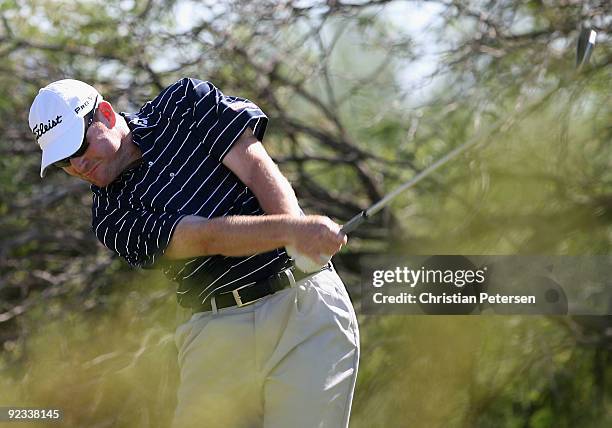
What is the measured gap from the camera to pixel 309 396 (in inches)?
89.4

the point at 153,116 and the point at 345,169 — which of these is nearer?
the point at 153,116

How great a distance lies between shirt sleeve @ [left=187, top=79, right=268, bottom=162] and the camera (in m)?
2.33

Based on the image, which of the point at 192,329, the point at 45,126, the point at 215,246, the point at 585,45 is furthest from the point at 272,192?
the point at 585,45

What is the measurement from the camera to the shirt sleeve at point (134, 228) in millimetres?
2293

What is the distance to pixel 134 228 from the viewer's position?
235 centimetres

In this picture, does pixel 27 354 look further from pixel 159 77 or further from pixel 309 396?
pixel 309 396

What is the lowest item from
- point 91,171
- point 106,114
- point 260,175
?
point 260,175

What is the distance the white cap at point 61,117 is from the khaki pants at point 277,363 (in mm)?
539

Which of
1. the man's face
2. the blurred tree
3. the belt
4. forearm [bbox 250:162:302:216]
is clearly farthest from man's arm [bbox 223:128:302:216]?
the blurred tree

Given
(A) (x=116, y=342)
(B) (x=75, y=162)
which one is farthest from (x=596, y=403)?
(B) (x=75, y=162)

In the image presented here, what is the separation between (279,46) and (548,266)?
176cm

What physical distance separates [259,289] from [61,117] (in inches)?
24.7

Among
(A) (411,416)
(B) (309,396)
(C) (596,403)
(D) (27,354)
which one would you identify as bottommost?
(C) (596,403)

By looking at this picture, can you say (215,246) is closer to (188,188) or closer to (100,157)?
(188,188)
